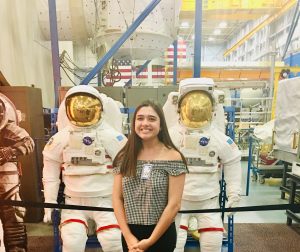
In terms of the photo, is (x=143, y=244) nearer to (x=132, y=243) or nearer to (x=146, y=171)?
(x=132, y=243)

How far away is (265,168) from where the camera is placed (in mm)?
6008

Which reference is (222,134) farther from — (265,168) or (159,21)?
(265,168)

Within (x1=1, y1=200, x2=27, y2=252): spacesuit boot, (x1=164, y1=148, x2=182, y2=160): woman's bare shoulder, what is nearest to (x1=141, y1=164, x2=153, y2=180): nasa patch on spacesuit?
(x1=164, y1=148, x2=182, y2=160): woman's bare shoulder

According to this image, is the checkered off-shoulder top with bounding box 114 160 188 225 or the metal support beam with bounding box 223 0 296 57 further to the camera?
the metal support beam with bounding box 223 0 296 57

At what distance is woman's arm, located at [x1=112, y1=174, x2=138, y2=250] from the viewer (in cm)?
163

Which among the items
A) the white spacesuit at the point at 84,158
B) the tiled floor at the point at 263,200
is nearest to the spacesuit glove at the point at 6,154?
the white spacesuit at the point at 84,158

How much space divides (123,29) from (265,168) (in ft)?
14.1

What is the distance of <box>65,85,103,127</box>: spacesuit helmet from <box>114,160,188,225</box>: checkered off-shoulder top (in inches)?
41.1

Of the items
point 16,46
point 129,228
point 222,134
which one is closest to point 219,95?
point 222,134

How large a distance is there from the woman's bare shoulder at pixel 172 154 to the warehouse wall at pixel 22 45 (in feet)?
10.8

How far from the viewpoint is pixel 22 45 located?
4547mm

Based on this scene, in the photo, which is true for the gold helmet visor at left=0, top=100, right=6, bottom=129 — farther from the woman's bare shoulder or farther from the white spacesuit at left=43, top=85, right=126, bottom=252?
the woman's bare shoulder

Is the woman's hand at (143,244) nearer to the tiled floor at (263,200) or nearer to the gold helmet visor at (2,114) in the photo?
the gold helmet visor at (2,114)

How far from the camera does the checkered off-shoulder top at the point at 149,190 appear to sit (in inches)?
64.1
